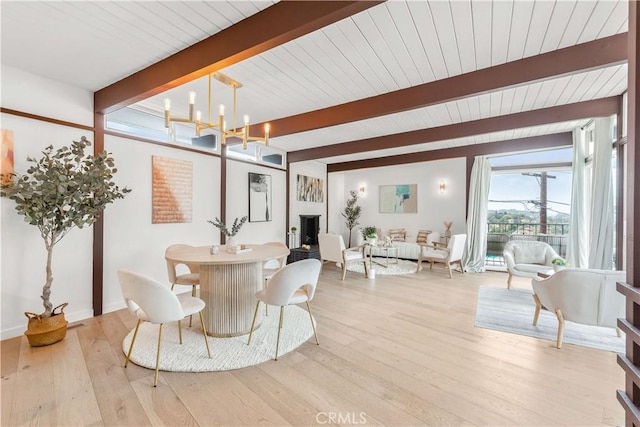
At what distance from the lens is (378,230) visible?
8211mm

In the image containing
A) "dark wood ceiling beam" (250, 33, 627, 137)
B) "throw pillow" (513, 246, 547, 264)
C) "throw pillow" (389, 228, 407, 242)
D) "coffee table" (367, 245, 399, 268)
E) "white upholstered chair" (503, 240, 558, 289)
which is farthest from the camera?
"throw pillow" (389, 228, 407, 242)

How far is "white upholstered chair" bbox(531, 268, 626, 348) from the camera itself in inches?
94.6

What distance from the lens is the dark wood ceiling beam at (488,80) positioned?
2.26 metres

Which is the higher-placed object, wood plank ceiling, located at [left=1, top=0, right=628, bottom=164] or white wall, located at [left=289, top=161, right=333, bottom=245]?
wood plank ceiling, located at [left=1, top=0, right=628, bottom=164]

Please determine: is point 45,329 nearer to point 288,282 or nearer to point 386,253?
point 288,282

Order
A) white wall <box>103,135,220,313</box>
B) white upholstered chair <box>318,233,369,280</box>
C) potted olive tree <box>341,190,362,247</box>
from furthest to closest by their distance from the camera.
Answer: potted olive tree <box>341,190,362,247</box>, white upholstered chair <box>318,233,369,280</box>, white wall <box>103,135,220,313</box>

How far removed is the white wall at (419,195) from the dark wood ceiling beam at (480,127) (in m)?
2.55

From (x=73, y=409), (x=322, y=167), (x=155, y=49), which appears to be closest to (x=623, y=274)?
(x=73, y=409)

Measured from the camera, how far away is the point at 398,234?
780 cm

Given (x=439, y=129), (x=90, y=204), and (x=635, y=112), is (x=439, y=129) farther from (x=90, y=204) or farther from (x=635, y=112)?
(x=90, y=204)

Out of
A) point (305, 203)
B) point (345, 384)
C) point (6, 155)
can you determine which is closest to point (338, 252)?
point (305, 203)

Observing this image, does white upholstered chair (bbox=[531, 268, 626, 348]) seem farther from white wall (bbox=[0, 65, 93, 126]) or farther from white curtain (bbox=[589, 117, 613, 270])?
white wall (bbox=[0, 65, 93, 126])

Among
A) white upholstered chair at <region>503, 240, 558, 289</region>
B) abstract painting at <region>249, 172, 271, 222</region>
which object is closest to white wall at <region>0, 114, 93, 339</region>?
abstract painting at <region>249, 172, 271, 222</region>

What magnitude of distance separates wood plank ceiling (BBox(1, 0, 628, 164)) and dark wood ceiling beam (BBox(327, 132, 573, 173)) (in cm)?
174
